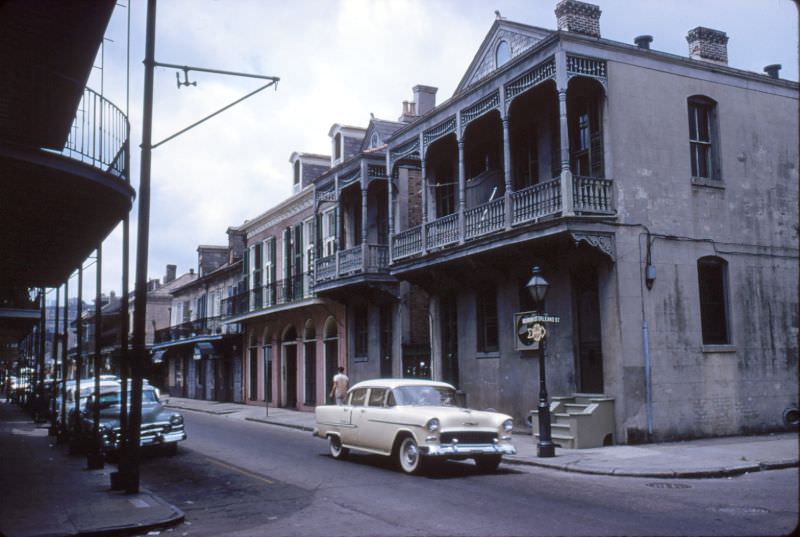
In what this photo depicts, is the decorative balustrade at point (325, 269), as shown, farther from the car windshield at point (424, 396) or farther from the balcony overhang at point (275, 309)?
the car windshield at point (424, 396)

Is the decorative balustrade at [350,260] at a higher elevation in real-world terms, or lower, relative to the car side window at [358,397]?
higher

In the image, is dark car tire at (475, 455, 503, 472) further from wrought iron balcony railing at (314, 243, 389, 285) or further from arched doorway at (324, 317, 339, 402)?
arched doorway at (324, 317, 339, 402)

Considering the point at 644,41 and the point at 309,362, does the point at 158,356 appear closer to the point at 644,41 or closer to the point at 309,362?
the point at 309,362

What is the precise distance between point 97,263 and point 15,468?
163 inches

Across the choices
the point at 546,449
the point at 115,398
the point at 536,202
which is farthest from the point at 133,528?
the point at 536,202

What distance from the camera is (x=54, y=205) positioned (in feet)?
38.8

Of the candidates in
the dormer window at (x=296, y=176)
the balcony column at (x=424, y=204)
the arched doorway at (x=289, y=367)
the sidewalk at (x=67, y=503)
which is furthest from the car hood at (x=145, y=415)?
the dormer window at (x=296, y=176)

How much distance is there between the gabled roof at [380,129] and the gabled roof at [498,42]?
477 centimetres

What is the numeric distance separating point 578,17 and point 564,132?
3541 millimetres

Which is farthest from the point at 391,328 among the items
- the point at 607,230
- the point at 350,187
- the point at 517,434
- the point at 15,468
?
the point at 15,468

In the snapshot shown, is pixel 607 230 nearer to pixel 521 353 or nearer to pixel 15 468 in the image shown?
pixel 521 353

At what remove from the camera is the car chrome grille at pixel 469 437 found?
12.4m

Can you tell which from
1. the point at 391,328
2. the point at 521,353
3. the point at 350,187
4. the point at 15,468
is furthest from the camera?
the point at 350,187

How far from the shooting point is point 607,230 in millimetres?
16703
